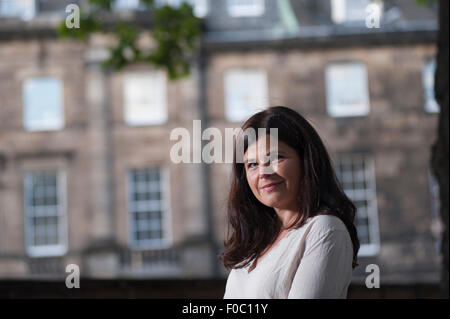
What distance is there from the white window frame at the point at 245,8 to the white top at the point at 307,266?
983 inches

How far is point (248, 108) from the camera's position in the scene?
83.4ft

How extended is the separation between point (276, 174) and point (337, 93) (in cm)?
2400

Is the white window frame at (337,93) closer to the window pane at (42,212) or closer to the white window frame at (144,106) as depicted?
the white window frame at (144,106)

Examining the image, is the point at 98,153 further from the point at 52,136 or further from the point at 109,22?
the point at 109,22

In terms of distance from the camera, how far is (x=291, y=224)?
202 cm

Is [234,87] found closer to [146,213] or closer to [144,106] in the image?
[144,106]

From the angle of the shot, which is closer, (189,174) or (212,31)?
(189,174)

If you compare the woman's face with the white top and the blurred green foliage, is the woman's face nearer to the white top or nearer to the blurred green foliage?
the white top

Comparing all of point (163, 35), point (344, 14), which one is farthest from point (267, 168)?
point (344, 14)

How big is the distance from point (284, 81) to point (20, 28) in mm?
9049

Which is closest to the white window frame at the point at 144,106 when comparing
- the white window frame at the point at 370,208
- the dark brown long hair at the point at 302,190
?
the white window frame at the point at 370,208

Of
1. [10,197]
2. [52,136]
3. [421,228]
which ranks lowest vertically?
[421,228]

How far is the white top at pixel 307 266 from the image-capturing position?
1.81 m

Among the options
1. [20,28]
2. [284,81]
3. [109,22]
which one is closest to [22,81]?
[20,28]
